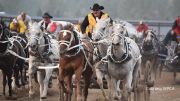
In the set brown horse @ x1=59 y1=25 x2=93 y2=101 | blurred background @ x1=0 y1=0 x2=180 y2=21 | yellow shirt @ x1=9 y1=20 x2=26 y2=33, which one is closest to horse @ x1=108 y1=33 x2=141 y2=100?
brown horse @ x1=59 y1=25 x2=93 y2=101

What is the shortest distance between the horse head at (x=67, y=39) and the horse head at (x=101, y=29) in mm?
412

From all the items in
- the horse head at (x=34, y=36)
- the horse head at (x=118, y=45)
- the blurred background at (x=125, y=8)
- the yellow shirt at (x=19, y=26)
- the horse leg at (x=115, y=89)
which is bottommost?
the horse leg at (x=115, y=89)

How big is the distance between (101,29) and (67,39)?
757mm

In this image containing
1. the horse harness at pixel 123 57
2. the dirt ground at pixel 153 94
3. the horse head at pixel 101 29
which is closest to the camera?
the horse harness at pixel 123 57

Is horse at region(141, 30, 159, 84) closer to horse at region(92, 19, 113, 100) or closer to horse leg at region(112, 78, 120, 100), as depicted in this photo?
horse at region(92, 19, 113, 100)

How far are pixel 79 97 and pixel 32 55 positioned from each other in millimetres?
1814

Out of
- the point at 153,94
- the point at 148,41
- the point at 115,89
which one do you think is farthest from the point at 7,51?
the point at 148,41

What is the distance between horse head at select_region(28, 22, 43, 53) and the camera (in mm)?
10320

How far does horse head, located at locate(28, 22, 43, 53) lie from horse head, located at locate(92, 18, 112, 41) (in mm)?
1430

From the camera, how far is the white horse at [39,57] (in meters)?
10.4

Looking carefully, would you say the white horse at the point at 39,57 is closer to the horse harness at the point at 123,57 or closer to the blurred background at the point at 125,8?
the horse harness at the point at 123,57

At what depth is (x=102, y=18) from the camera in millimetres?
10367

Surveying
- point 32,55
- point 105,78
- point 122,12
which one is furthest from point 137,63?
point 122,12

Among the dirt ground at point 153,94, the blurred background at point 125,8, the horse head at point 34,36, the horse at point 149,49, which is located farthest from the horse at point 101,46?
the blurred background at point 125,8
